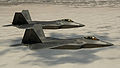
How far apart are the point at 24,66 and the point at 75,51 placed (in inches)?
147

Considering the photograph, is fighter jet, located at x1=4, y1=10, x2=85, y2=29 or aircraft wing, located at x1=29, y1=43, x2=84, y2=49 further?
fighter jet, located at x1=4, y1=10, x2=85, y2=29

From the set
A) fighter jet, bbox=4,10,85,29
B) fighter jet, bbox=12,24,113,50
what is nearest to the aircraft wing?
fighter jet, bbox=12,24,113,50

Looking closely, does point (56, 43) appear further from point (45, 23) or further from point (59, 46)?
point (45, 23)

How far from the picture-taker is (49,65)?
34.1ft

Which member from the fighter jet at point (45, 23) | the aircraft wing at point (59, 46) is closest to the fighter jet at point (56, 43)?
the aircraft wing at point (59, 46)

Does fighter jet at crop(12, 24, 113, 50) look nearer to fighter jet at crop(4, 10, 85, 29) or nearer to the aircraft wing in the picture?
the aircraft wing

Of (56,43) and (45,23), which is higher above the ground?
(56,43)

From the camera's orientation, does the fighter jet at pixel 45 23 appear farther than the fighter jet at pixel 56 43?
Yes

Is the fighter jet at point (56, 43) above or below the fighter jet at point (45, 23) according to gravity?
above

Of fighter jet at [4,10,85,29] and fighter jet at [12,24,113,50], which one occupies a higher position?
fighter jet at [12,24,113,50]

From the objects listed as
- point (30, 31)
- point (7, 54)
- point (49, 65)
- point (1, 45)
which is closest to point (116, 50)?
point (49, 65)

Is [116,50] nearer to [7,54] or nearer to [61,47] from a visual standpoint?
[61,47]

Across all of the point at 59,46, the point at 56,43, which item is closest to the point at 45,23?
the point at 56,43

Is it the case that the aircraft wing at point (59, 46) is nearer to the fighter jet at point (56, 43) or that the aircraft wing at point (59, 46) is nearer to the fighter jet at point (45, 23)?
the fighter jet at point (56, 43)
